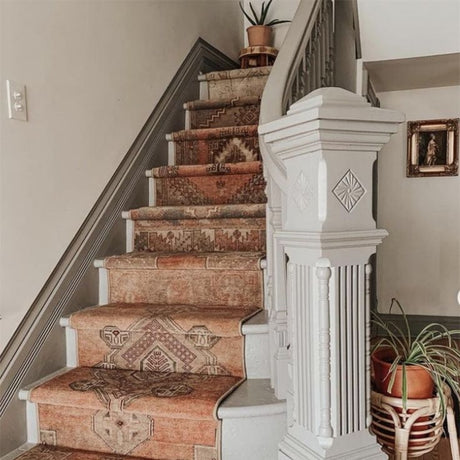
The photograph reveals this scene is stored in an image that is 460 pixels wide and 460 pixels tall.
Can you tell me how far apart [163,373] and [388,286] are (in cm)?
299

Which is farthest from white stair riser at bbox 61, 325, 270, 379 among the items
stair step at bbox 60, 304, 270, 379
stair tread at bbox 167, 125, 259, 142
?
stair tread at bbox 167, 125, 259, 142

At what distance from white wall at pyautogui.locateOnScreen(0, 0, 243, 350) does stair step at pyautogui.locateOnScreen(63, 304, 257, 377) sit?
0.88 feet

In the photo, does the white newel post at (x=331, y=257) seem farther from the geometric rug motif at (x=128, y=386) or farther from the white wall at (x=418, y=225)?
the white wall at (x=418, y=225)

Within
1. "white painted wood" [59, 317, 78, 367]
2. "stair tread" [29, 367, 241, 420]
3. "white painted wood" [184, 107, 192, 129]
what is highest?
"white painted wood" [184, 107, 192, 129]

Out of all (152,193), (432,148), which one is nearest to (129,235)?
(152,193)

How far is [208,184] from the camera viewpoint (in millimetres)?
2496

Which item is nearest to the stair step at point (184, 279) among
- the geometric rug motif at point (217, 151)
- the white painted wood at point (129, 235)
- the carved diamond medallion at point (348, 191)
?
the white painted wood at point (129, 235)

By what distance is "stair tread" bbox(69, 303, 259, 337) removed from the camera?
1.65 metres

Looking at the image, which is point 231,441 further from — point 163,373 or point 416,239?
point 416,239

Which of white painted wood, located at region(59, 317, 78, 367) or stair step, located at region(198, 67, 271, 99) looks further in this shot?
stair step, located at region(198, 67, 271, 99)

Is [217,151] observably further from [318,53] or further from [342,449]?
[342,449]

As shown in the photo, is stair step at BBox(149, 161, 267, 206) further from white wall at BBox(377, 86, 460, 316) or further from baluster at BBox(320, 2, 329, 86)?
white wall at BBox(377, 86, 460, 316)

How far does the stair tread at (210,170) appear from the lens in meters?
2.39

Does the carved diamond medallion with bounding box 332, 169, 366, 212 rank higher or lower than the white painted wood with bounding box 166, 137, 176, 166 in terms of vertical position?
lower
